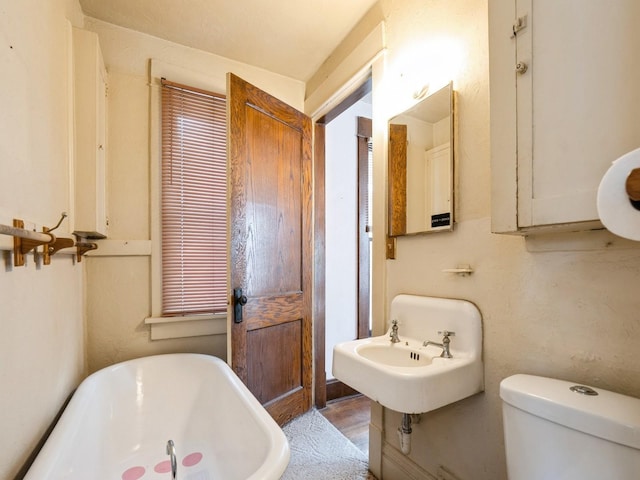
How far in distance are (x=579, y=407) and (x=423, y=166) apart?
1.01 m

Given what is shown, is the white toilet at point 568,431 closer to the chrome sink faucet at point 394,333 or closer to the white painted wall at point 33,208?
the chrome sink faucet at point 394,333

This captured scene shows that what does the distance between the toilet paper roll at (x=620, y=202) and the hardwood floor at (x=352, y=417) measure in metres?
1.78

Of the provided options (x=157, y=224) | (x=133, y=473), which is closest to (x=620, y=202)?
(x=133, y=473)

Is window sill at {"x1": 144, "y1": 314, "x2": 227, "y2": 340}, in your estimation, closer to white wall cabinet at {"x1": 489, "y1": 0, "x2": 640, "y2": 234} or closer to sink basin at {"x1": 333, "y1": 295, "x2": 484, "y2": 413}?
sink basin at {"x1": 333, "y1": 295, "x2": 484, "y2": 413}

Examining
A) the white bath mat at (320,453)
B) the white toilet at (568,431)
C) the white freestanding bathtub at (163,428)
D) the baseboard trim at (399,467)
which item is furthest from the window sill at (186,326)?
the white toilet at (568,431)

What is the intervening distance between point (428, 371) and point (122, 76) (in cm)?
235

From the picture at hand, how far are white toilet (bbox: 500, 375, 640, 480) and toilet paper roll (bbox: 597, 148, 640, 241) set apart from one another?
43cm

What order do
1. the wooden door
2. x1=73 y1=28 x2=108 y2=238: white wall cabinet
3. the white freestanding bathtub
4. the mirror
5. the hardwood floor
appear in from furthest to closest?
the hardwood floor, the wooden door, x1=73 y1=28 x2=108 y2=238: white wall cabinet, the mirror, the white freestanding bathtub

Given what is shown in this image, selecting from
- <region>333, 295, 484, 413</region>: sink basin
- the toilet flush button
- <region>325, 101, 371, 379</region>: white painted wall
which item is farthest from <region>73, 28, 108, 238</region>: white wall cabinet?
the toilet flush button

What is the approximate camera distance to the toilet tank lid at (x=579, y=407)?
0.64m

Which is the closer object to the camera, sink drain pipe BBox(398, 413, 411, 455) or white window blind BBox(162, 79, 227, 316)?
sink drain pipe BBox(398, 413, 411, 455)

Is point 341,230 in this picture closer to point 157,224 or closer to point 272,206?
point 272,206

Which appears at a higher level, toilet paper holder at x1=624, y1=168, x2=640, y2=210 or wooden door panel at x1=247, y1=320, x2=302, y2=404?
toilet paper holder at x1=624, y1=168, x2=640, y2=210

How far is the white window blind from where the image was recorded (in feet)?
6.40
